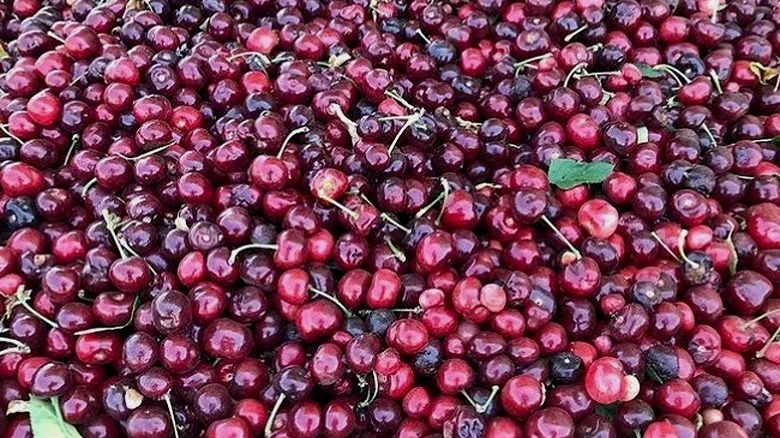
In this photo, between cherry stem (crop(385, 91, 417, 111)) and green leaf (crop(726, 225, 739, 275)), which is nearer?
green leaf (crop(726, 225, 739, 275))

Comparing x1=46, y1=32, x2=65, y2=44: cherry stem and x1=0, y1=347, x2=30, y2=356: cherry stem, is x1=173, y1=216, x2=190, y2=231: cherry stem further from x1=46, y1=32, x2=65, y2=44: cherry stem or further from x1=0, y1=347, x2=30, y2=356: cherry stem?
x1=46, y1=32, x2=65, y2=44: cherry stem

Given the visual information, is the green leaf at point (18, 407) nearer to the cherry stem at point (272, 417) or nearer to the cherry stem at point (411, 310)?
the cherry stem at point (272, 417)

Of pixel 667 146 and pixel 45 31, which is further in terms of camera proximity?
pixel 45 31

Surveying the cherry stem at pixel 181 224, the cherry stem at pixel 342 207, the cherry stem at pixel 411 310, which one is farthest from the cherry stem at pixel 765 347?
the cherry stem at pixel 181 224

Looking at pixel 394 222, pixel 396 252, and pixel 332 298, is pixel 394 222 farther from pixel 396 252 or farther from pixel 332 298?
pixel 332 298

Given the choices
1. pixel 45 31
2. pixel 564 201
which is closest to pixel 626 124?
pixel 564 201

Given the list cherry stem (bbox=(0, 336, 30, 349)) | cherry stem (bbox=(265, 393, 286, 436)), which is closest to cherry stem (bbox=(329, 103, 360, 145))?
cherry stem (bbox=(265, 393, 286, 436))

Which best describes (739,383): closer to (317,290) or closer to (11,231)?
(317,290)
